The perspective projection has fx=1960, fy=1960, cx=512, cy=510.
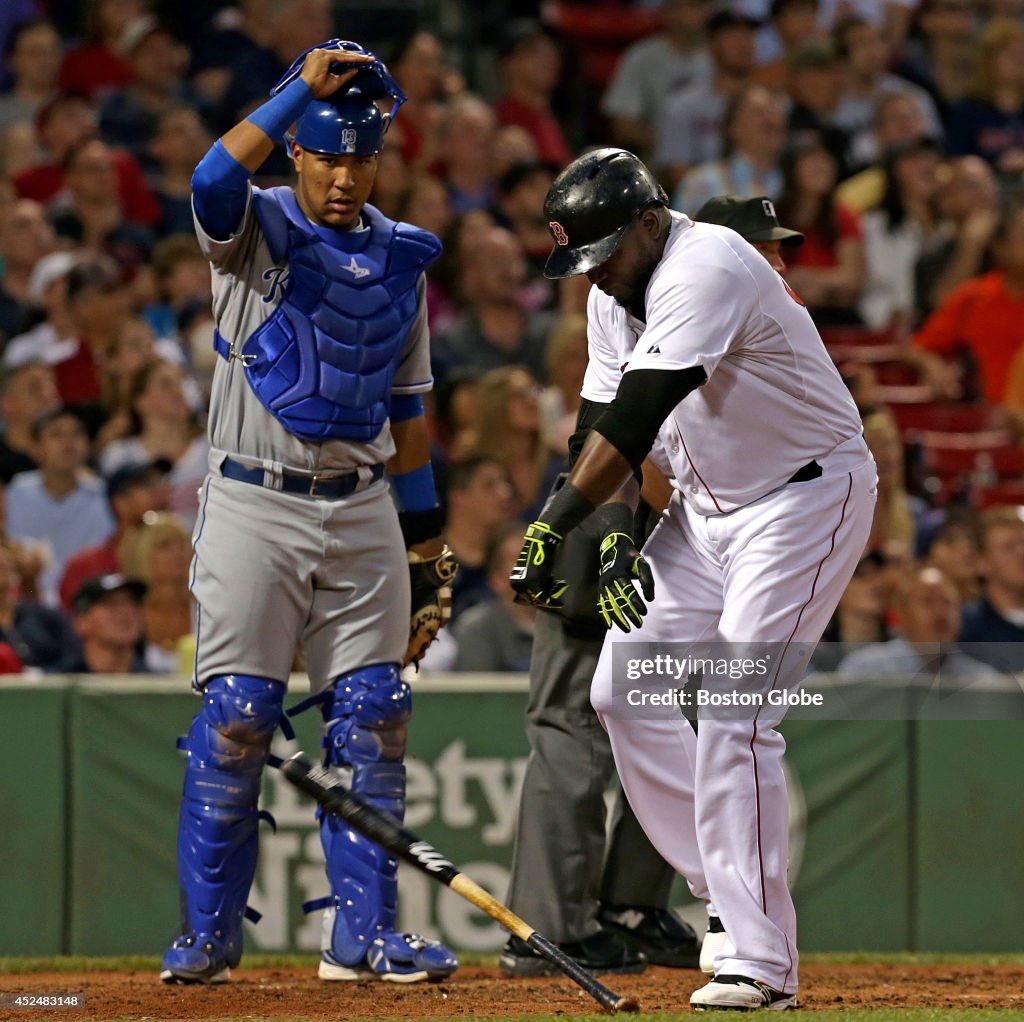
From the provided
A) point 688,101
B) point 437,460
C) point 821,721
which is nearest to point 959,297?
point 688,101

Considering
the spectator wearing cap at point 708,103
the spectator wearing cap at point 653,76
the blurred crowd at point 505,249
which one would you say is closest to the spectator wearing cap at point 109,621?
the blurred crowd at point 505,249

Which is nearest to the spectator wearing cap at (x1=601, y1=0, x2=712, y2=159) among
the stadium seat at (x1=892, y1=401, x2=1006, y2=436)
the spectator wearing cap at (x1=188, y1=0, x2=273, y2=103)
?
the spectator wearing cap at (x1=188, y1=0, x2=273, y2=103)

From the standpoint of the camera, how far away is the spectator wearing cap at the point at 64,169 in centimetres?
1116

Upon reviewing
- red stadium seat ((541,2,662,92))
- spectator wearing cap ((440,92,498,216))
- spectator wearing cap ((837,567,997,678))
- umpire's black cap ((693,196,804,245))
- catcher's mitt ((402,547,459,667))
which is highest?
red stadium seat ((541,2,662,92))

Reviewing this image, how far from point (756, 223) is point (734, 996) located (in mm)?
2622

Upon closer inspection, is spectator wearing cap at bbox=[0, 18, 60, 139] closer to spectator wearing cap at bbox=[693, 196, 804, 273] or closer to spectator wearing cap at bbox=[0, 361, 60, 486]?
spectator wearing cap at bbox=[0, 361, 60, 486]

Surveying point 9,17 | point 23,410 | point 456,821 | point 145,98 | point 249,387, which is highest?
point 9,17

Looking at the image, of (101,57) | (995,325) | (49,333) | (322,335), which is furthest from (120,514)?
(995,325)

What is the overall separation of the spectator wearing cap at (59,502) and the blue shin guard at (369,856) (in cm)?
394

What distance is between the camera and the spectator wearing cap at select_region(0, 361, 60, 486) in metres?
9.34

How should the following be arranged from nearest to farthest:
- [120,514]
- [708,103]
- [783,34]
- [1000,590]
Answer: [1000,590] → [120,514] → [708,103] → [783,34]

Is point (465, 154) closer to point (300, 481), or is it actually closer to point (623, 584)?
point (300, 481)

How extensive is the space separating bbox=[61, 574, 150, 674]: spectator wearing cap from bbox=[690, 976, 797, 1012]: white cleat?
378cm

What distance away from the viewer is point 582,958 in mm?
5777
